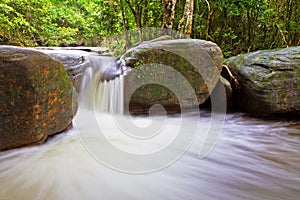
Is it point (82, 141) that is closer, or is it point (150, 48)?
point (82, 141)

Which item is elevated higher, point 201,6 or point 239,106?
point 201,6

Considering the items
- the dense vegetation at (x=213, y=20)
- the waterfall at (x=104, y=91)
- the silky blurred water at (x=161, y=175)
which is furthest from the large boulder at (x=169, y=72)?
the dense vegetation at (x=213, y=20)

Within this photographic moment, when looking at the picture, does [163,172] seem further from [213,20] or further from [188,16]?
[213,20]

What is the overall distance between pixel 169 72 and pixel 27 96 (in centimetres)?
243

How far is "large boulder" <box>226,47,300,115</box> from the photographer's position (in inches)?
154

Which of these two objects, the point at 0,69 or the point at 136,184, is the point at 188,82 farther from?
the point at 0,69

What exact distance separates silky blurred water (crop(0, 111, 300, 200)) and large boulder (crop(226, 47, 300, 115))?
42.5 inches

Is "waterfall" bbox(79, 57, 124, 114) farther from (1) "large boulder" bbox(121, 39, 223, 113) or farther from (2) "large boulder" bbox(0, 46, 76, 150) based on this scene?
(2) "large boulder" bbox(0, 46, 76, 150)

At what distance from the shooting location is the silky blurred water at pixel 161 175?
183 centimetres

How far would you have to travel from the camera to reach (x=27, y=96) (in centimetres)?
232

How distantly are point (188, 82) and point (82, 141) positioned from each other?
2168mm

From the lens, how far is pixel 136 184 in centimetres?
197

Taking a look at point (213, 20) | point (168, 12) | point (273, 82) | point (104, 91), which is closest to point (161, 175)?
point (104, 91)

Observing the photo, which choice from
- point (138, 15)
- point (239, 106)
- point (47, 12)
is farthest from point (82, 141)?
point (47, 12)
